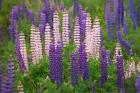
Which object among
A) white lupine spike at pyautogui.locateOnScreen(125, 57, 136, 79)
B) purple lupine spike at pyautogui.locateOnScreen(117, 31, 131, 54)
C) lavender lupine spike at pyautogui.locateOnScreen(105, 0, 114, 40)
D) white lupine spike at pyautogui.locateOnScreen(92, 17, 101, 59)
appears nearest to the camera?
white lupine spike at pyautogui.locateOnScreen(125, 57, 136, 79)

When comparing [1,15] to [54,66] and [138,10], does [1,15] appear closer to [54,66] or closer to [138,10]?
[138,10]

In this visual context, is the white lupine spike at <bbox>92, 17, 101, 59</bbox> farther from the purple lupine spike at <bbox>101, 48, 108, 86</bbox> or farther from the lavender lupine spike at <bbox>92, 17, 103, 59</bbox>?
the purple lupine spike at <bbox>101, 48, 108, 86</bbox>

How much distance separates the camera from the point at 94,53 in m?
4.60

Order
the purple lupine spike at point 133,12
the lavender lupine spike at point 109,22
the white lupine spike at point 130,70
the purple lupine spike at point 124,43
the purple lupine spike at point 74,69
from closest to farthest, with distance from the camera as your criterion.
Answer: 1. the purple lupine spike at point 74,69
2. the white lupine spike at point 130,70
3. the purple lupine spike at point 124,43
4. the lavender lupine spike at point 109,22
5. the purple lupine spike at point 133,12

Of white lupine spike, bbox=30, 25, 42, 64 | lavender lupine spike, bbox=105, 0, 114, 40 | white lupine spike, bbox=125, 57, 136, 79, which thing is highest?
lavender lupine spike, bbox=105, 0, 114, 40

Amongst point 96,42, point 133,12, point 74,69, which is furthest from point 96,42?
point 133,12

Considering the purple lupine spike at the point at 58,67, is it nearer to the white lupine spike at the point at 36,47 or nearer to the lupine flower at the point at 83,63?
the lupine flower at the point at 83,63

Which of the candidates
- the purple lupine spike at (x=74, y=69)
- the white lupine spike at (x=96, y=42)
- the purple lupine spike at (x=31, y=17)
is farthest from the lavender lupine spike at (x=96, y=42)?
the purple lupine spike at (x=31, y=17)

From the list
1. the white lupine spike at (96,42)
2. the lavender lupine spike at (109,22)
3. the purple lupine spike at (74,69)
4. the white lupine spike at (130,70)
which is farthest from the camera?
the lavender lupine spike at (109,22)

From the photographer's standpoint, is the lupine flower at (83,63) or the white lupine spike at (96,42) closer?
the lupine flower at (83,63)

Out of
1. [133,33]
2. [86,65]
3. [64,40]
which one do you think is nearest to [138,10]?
[133,33]

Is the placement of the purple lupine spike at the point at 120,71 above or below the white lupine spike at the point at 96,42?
below

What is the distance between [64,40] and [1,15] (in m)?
2.04

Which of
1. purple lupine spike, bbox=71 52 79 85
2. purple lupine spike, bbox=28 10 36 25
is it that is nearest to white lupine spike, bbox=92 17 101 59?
purple lupine spike, bbox=71 52 79 85
